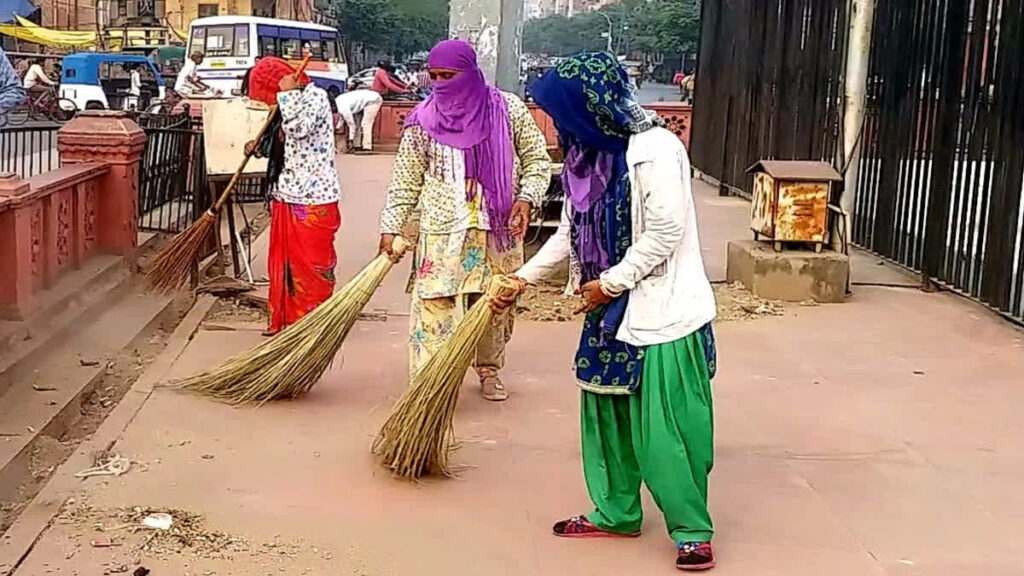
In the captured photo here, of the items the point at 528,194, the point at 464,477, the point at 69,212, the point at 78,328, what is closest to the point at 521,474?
the point at 464,477

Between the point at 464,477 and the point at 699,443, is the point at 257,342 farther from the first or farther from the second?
the point at 699,443

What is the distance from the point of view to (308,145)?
6.10 m

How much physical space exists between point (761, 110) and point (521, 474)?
904cm

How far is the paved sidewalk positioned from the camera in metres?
3.74

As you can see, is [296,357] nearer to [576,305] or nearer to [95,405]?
[95,405]

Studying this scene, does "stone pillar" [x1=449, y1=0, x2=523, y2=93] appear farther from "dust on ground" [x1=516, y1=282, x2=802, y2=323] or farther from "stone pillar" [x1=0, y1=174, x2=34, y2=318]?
"stone pillar" [x1=0, y1=174, x2=34, y2=318]

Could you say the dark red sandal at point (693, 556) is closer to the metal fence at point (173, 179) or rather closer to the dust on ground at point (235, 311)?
the dust on ground at point (235, 311)

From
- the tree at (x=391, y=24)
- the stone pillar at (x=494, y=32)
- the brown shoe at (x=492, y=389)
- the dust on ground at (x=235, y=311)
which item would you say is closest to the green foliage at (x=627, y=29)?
the tree at (x=391, y=24)

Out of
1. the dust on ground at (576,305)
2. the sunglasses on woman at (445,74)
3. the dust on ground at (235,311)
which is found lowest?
the dust on ground at (235,311)

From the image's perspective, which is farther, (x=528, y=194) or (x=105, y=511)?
(x=528, y=194)

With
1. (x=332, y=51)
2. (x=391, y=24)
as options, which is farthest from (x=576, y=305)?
(x=391, y=24)

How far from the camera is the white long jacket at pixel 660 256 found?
3.41 metres

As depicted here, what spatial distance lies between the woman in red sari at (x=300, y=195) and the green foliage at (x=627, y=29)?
22371 millimetres

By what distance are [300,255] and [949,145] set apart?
176 inches
